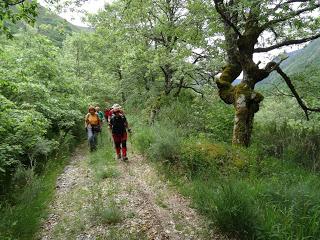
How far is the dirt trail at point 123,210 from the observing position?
570 cm

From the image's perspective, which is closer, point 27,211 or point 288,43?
point 27,211

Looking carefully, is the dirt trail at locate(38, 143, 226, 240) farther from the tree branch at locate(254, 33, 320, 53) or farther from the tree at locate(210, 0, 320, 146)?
the tree branch at locate(254, 33, 320, 53)

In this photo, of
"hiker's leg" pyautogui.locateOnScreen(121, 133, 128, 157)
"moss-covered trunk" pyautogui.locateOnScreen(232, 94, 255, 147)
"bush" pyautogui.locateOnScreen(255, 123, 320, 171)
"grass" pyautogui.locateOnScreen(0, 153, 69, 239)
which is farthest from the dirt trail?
"bush" pyautogui.locateOnScreen(255, 123, 320, 171)

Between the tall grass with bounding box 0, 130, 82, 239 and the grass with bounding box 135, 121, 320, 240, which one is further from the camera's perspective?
the tall grass with bounding box 0, 130, 82, 239

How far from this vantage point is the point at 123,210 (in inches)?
260

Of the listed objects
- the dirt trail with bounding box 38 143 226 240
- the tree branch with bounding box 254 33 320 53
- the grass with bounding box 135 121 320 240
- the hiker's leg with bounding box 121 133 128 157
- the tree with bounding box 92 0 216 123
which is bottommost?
the dirt trail with bounding box 38 143 226 240

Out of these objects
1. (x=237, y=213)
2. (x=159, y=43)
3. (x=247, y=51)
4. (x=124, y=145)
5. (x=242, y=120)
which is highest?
(x=159, y=43)

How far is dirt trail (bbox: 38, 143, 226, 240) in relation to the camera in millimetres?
5699

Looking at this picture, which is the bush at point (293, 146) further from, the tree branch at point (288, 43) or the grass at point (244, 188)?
the tree branch at point (288, 43)

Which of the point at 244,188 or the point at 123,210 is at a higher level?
the point at 244,188

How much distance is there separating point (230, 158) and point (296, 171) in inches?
65.5

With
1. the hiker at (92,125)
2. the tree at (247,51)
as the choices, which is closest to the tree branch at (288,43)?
the tree at (247,51)

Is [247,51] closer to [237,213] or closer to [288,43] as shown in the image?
[288,43]

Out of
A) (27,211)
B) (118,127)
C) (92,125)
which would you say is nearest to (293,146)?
(118,127)
